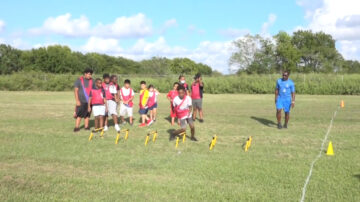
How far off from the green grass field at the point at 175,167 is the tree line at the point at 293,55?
6865cm

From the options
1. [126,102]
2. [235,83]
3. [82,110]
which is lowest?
[82,110]

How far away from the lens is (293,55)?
3189 inches

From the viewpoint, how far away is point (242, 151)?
8.34 meters

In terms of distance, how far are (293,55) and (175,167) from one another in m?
79.8

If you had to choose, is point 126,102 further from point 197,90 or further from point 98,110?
point 197,90

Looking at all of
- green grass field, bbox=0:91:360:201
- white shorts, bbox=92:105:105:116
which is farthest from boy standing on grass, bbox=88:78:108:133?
green grass field, bbox=0:91:360:201

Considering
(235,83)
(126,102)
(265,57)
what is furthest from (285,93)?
(265,57)

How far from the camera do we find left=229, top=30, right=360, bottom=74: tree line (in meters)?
78.2

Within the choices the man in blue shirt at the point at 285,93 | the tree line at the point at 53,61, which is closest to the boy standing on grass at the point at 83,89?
the man in blue shirt at the point at 285,93

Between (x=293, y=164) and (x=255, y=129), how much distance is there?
15.8ft

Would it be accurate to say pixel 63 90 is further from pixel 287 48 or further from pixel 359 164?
pixel 287 48

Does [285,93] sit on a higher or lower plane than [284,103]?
higher

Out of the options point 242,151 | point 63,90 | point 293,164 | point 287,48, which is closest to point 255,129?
point 242,151

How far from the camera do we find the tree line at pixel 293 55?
78.2m
